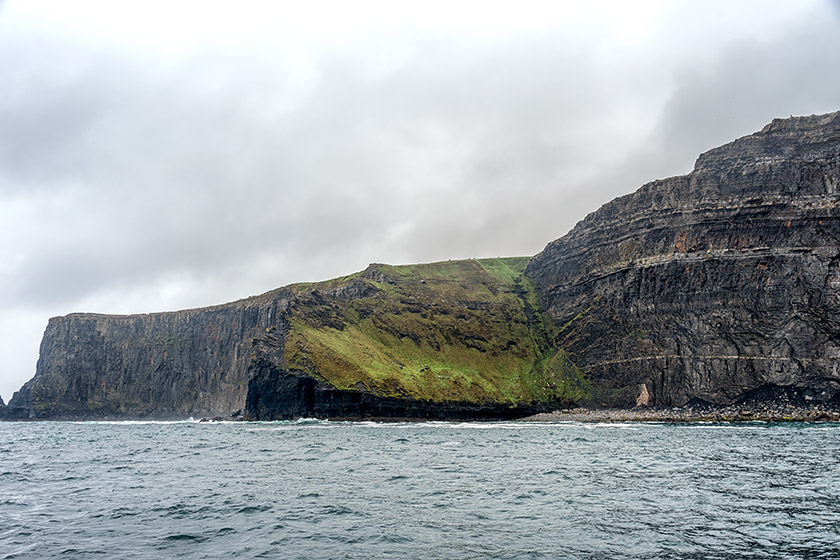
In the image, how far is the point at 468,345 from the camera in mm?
198625

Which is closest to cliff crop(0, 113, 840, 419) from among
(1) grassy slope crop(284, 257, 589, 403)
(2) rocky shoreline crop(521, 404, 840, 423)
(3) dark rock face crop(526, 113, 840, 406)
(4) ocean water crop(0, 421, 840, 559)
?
(3) dark rock face crop(526, 113, 840, 406)

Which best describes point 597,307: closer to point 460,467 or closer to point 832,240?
point 832,240

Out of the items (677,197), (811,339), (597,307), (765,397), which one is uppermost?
(677,197)

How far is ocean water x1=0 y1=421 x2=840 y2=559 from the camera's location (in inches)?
848

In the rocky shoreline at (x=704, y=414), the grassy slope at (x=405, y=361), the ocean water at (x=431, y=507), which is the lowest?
the rocky shoreline at (x=704, y=414)

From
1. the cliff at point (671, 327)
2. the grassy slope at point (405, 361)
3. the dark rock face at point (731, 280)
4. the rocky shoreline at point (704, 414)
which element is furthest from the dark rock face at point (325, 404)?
the dark rock face at point (731, 280)

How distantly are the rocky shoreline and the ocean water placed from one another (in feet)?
282

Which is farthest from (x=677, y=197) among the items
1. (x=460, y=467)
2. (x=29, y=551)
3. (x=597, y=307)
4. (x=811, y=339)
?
(x=29, y=551)

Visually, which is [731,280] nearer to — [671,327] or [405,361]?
[671,327]

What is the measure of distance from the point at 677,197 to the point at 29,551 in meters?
186

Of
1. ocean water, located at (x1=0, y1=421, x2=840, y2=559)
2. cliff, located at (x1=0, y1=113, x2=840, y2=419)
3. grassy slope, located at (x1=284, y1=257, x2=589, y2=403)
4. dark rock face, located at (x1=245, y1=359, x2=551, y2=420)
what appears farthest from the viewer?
grassy slope, located at (x1=284, y1=257, x2=589, y2=403)

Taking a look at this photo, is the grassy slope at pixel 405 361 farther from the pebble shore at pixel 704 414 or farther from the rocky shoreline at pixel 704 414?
the pebble shore at pixel 704 414

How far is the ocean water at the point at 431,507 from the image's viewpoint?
2155 cm

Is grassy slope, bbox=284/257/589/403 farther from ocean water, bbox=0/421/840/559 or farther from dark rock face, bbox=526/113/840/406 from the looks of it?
ocean water, bbox=0/421/840/559
